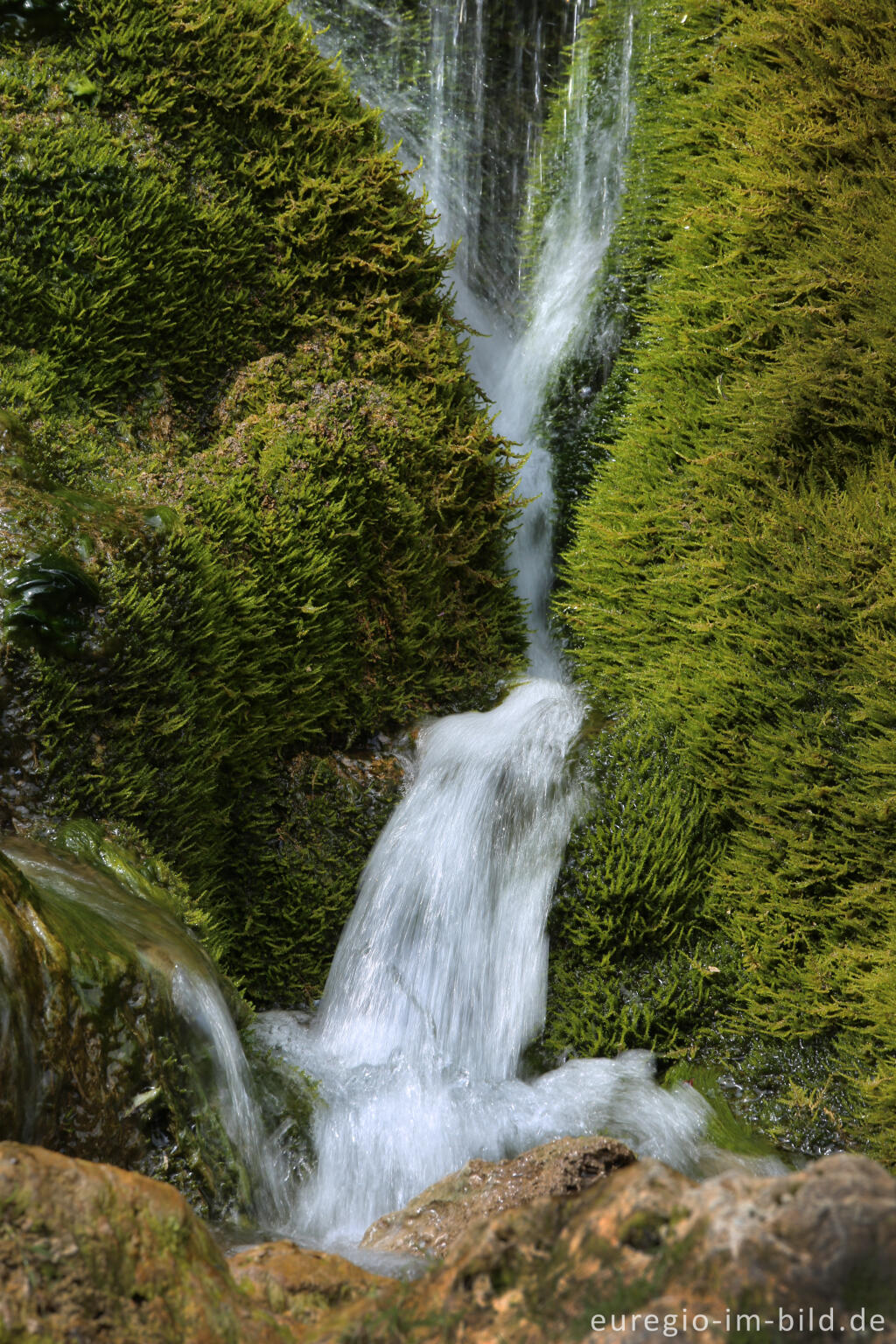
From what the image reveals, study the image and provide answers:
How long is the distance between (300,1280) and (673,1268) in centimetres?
84

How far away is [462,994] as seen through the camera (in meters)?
4.81

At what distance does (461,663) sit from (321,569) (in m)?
1.14

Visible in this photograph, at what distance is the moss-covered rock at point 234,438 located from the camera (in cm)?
443

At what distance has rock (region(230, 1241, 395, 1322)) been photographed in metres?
1.95

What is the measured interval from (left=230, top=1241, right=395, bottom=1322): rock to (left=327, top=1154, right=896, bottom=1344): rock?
213mm

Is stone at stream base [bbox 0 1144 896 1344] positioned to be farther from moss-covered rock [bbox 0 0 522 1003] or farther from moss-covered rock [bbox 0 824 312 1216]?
moss-covered rock [bbox 0 0 522 1003]

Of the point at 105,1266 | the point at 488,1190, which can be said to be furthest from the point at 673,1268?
the point at 488,1190

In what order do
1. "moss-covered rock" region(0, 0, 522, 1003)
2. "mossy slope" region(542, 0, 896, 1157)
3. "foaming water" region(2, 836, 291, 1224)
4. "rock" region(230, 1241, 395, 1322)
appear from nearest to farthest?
"rock" region(230, 1241, 395, 1322) → "foaming water" region(2, 836, 291, 1224) → "moss-covered rock" region(0, 0, 522, 1003) → "mossy slope" region(542, 0, 896, 1157)

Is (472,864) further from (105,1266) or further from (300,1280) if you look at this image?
(105,1266)

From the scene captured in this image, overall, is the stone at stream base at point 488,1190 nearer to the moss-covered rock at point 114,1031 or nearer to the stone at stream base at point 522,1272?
the moss-covered rock at point 114,1031

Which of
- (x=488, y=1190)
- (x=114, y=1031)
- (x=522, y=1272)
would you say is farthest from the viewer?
(x=114, y=1031)

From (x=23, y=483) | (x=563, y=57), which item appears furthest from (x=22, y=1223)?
(x=563, y=57)

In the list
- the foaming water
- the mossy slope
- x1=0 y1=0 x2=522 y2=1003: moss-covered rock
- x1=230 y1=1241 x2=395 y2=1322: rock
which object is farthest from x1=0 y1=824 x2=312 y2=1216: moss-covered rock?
the mossy slope

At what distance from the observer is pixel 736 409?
5.23 meters
